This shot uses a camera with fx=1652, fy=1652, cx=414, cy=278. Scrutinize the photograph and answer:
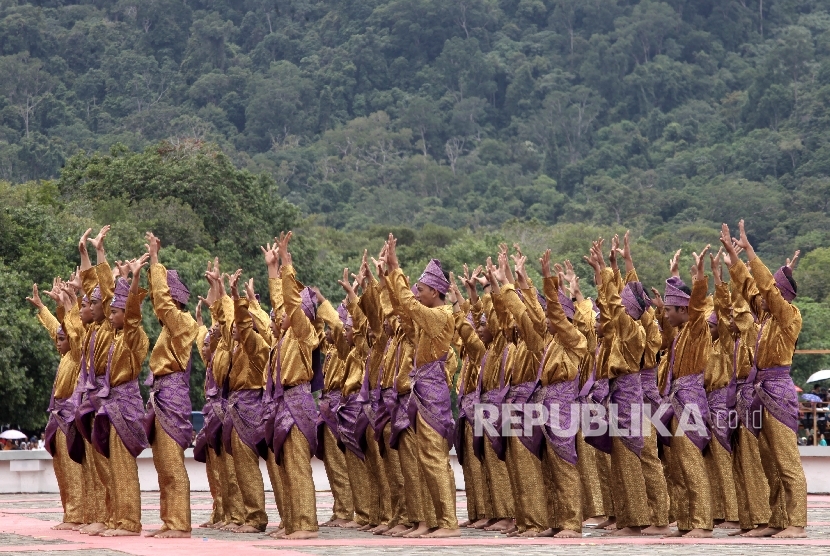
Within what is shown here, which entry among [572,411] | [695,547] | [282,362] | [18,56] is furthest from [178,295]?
[18,56]

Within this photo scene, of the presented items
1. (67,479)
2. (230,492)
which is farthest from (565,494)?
(67,479)

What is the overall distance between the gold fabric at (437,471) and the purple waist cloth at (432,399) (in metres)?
0.06

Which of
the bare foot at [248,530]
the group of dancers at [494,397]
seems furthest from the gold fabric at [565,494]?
the bare foot at [248,530]

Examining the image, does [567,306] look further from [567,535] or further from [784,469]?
[784,469]

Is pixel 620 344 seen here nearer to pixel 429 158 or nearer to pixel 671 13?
pixel 429 158

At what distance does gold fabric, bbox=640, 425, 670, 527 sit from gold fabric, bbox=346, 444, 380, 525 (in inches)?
102

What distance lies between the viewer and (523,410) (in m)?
13.1

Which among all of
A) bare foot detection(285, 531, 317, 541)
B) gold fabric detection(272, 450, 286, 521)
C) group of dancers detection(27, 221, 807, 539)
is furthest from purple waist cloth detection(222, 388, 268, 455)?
bare foot detection(285, 531, 317, 541)

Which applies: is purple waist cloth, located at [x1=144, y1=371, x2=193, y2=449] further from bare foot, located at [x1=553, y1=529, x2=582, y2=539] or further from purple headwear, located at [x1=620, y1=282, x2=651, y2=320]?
purple headwear, located at [x1=620, y1=282, x2=651, y2=320]

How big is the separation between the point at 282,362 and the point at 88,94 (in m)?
97.1

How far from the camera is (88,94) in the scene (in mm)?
107062

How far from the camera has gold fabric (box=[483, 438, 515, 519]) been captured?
45.5 ft

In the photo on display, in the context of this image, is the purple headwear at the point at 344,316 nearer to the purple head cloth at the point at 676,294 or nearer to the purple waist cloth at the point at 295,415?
the purple waist cloth at the point at 295,415

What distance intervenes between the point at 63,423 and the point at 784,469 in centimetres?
600
